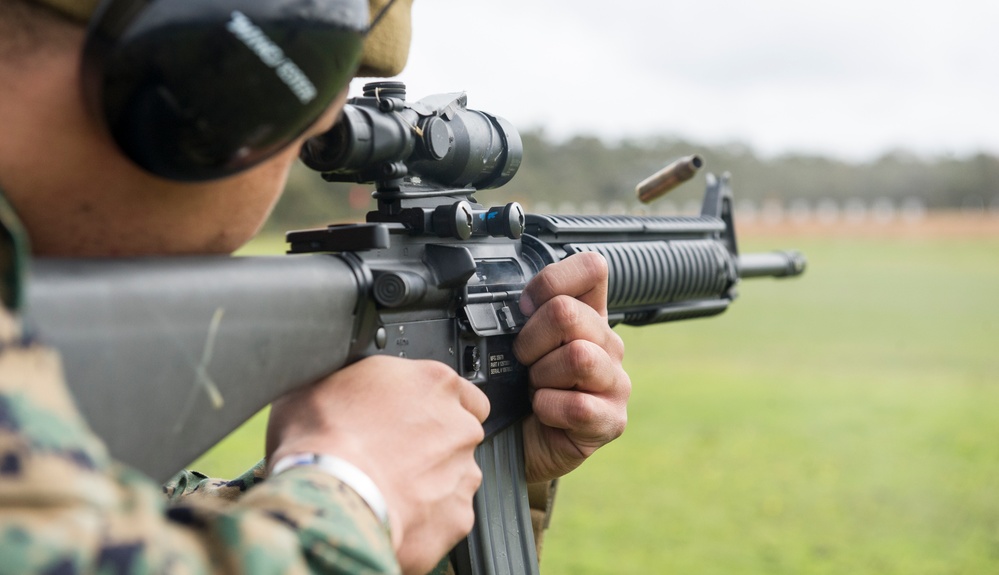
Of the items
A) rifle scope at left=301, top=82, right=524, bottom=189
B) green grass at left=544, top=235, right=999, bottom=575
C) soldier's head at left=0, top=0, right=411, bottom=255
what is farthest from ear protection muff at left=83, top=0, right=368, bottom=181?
green grass at left=544, top=235, right=999, bottom=575

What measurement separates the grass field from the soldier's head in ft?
10.6

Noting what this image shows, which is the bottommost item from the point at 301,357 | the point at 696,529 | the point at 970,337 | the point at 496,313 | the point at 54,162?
the point at 970,337

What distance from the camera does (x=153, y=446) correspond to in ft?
2.66

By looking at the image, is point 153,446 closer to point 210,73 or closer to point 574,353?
point 210,73

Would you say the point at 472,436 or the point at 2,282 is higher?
the point at 2,282

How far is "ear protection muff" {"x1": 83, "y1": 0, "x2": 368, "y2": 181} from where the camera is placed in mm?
709

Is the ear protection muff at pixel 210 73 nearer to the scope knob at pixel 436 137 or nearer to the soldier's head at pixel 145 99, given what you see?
the soldier's head at pixel 145 99

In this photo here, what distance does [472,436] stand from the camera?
3.37 ft

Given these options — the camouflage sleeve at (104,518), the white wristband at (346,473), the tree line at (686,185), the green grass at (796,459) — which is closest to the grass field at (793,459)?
the green grass at (796,459)

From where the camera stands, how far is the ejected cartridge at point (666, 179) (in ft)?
7.13

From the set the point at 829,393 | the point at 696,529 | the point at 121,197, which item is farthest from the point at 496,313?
the point at 829,393

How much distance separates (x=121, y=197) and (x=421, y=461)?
363mm

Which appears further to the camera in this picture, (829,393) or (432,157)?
(829,393)

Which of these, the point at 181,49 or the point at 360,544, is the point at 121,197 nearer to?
the point at 181,49
